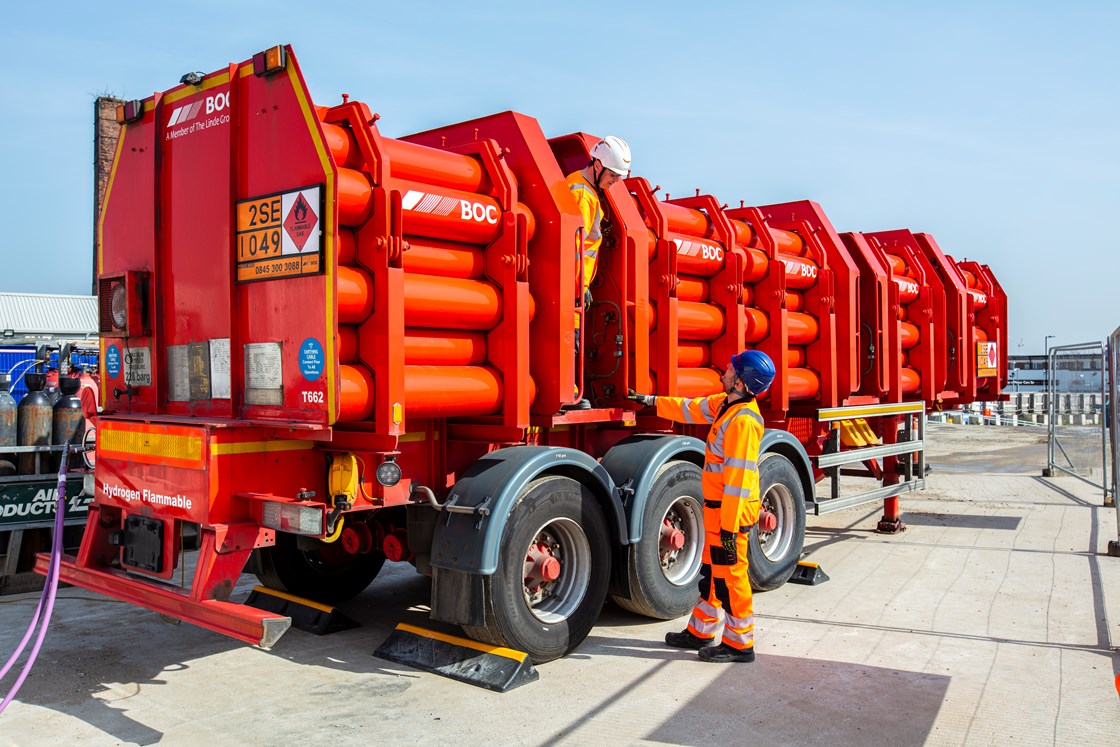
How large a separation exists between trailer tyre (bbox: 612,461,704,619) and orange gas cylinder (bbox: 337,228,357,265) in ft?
8.26

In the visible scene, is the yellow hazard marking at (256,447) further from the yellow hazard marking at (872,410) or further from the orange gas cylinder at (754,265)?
the yellow hazard marking at (872,410)

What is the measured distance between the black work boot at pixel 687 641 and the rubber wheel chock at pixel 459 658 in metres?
0.99

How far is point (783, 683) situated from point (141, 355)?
410 cm

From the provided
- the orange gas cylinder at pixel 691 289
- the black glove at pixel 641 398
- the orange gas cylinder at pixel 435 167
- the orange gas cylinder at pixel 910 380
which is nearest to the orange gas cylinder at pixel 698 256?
the orange gas cylinder at pixel 691 289

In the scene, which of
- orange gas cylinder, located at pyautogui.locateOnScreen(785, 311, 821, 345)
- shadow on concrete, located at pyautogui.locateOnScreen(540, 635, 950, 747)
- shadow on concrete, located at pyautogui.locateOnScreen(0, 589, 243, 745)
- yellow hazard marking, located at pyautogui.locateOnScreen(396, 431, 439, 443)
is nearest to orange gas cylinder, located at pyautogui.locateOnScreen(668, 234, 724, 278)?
orange gas cylinder, located at pyautogui.locateOnScreen(785, 311, 821, 345)

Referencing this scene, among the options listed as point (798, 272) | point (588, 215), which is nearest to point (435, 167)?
point (588, 215)

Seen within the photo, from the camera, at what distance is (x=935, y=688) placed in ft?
16.4

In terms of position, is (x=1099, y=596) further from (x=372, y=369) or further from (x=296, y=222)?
(x=296, y=222)

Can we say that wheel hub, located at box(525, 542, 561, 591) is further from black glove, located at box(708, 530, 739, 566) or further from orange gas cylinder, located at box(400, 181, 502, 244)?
orange gas cylinder, located at box(400, 181, 502, 244)

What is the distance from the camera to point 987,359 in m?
12.5

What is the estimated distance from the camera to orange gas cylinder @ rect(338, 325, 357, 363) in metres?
4.78

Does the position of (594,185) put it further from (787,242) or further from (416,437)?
(787,242)

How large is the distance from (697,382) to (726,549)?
6.69 ft

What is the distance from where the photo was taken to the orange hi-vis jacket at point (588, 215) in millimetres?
5918
